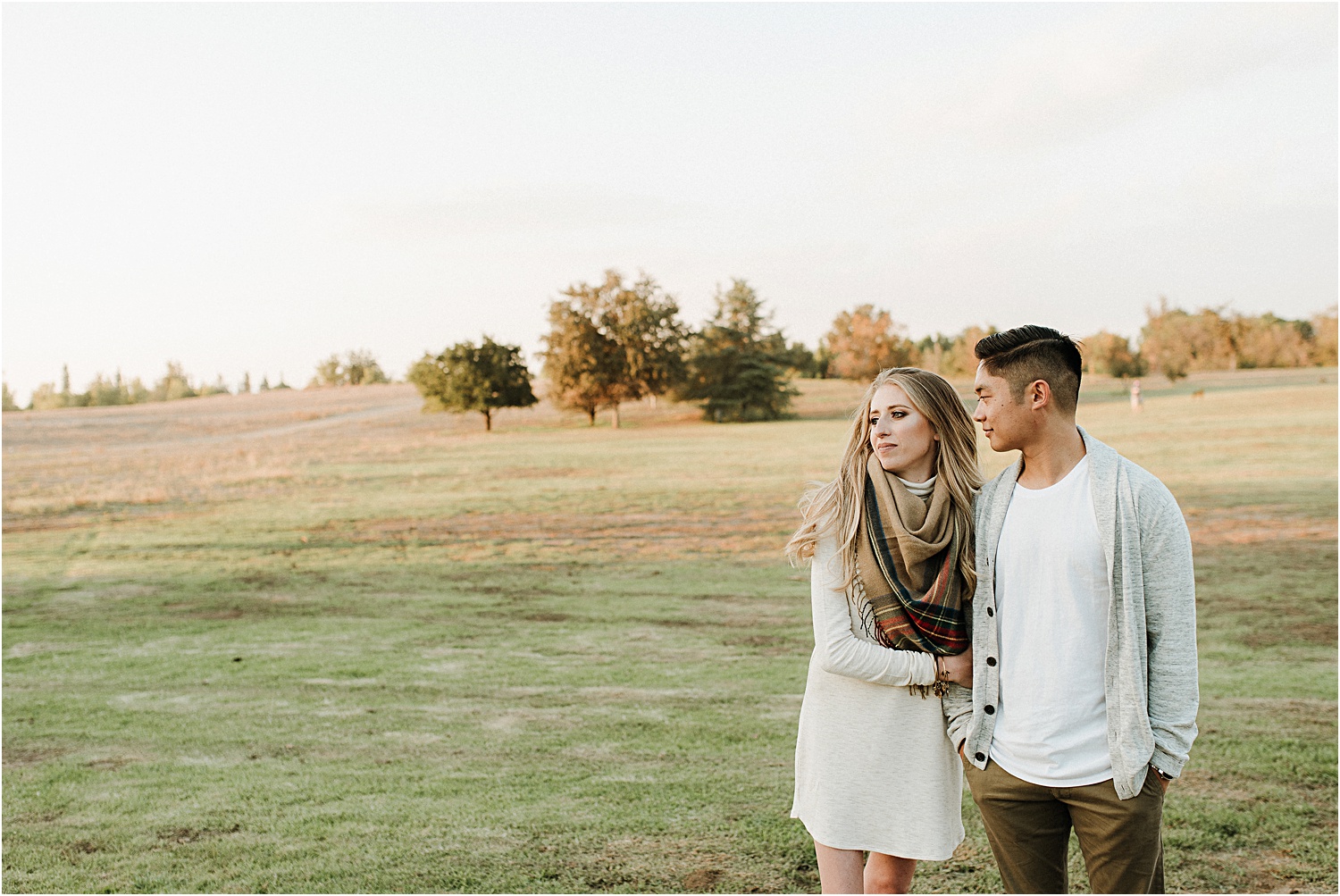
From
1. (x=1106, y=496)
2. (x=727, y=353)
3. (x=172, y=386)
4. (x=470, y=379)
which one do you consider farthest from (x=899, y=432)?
(x=727, y=353)

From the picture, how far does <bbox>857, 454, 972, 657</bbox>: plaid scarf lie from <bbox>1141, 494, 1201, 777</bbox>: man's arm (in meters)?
0.36

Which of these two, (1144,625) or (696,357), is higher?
(696,357)

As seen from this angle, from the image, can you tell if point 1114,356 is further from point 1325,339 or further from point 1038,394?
point 1038,394

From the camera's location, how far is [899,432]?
200 cm

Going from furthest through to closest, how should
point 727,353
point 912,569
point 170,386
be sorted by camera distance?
point 727,353
point 170,386
point 912,569

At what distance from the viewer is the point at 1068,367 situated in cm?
189

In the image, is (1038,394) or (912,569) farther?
(912,569)

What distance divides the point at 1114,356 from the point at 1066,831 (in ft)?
107

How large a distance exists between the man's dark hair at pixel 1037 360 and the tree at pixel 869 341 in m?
29.7

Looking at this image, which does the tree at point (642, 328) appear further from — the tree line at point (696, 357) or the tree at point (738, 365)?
the tree at point (738, 365)

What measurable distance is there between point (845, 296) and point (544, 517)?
17661 mm

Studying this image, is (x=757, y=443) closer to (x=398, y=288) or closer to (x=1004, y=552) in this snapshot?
(x=398, y=288)

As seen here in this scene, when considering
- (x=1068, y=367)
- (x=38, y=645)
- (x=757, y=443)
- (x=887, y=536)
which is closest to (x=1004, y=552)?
(x=887, y=536)

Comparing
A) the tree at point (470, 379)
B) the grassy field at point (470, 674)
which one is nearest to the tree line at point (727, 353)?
the tree at point (470, 379)
